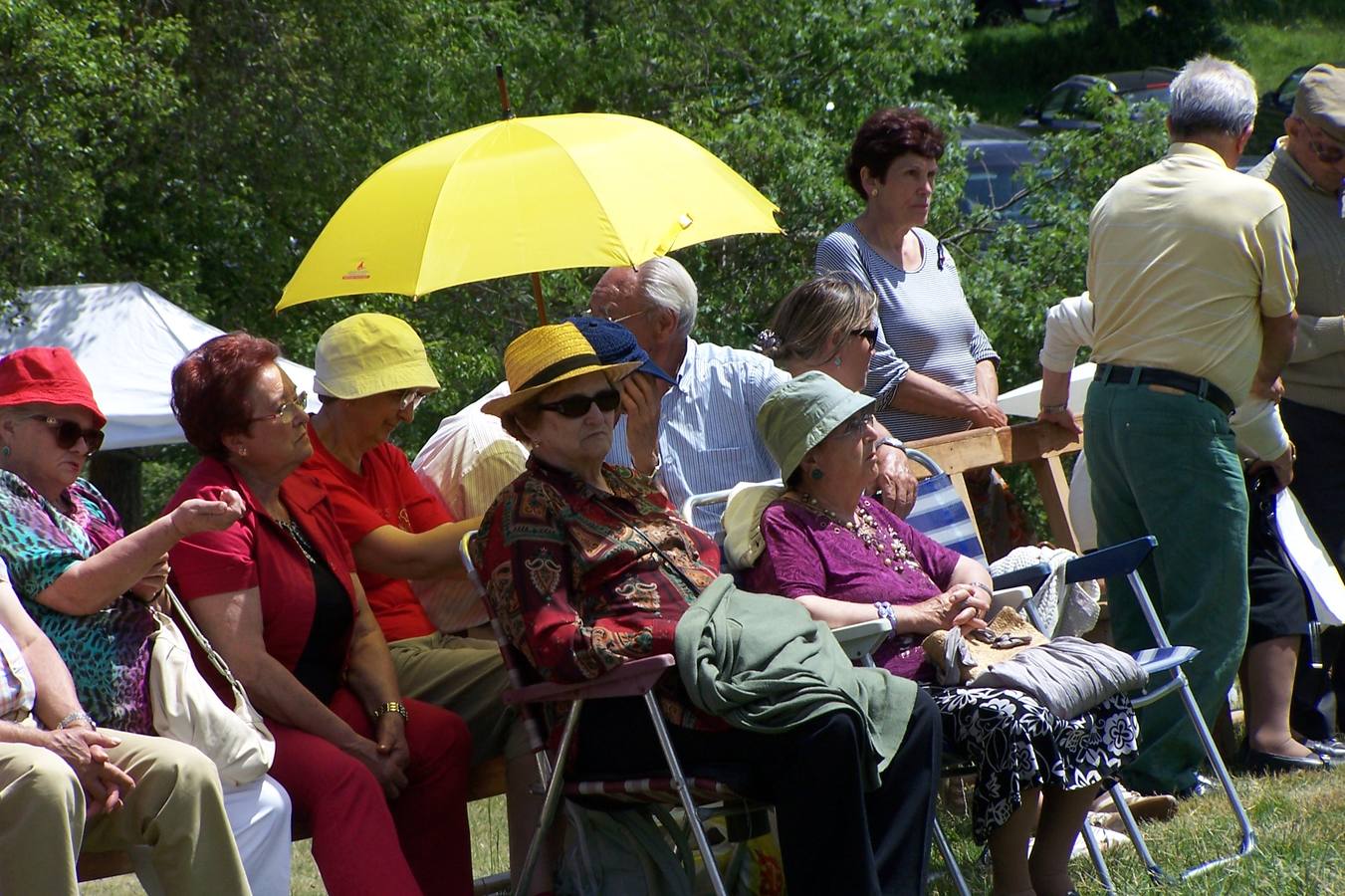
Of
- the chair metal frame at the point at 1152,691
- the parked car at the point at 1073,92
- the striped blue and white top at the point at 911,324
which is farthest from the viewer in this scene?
the parked car at the point at 1073,92

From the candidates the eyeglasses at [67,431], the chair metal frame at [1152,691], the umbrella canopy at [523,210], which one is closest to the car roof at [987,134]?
the umbrella canopy at [523,210]

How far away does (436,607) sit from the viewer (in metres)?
4.64

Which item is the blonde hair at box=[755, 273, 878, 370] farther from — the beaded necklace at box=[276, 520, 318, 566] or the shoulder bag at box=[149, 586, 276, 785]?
the shoulder bag at box=[149, 586, 276, 785]

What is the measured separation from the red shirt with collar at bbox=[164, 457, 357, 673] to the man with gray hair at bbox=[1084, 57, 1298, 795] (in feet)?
8.04

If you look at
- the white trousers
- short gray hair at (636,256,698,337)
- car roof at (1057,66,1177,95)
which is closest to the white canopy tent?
short gray hair at (636,256,698,337)

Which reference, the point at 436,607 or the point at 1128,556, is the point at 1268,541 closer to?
the point at 1128,556

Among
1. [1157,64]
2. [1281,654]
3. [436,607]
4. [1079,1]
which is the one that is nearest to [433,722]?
[436,607]

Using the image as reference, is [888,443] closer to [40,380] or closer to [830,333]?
[830,333]

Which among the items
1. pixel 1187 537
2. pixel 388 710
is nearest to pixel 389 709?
pixel 388 710

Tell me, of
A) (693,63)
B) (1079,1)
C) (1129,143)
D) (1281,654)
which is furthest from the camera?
(1079,1)

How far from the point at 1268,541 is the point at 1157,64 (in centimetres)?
2616

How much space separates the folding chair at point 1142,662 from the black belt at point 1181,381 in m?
0.48

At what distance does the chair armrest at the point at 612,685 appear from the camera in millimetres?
3457

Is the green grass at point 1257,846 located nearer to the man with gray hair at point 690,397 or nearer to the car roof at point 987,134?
the man with gray hair at point 690,397
